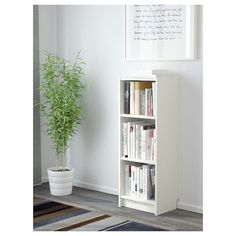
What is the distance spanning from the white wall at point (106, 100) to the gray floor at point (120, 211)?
0.43ft

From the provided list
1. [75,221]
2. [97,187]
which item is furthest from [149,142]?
[97,187]

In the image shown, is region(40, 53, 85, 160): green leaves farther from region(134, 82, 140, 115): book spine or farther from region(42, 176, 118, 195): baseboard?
region(134, 82, 140, 115): book spine

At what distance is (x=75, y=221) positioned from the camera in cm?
301

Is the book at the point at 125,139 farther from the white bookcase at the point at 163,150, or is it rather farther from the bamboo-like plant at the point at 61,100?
the bamboo-like plant at the point at 61,100

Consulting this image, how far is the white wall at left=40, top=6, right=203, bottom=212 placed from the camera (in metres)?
3.21

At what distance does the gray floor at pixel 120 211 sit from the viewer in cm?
292

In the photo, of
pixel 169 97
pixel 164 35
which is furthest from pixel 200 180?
pixel 164 35

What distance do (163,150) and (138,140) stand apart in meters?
0.21

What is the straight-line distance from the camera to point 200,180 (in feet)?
10.4

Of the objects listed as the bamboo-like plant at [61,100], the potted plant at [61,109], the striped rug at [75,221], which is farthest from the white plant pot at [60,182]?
the striped rug at [75,221]

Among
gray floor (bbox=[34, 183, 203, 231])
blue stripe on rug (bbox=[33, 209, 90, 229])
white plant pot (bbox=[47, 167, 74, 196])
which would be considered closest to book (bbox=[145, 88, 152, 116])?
gray floor (bbox=[34, 183, 203, 231])

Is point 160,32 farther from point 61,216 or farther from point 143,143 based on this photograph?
point 61,216
